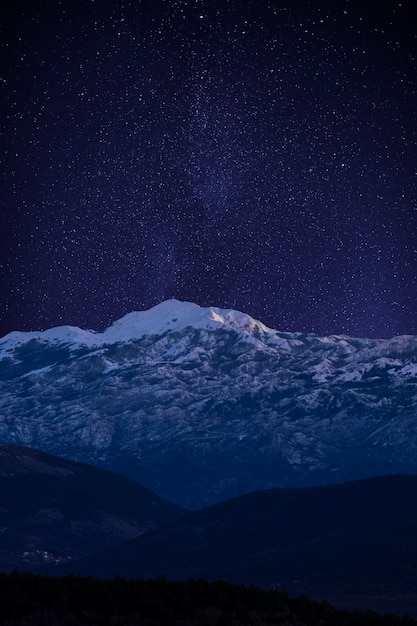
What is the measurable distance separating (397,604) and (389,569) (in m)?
50.1

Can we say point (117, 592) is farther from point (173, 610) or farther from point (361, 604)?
Result: point (361, 604)

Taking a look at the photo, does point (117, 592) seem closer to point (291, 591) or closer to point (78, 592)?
point (78, 592)

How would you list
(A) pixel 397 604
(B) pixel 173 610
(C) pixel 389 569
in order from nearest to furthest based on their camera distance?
(B) pixel 173 610
(A) pixel 397 604
(C) pixel 389 569

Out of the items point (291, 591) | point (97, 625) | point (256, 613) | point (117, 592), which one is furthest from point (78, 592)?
point (291, 591)

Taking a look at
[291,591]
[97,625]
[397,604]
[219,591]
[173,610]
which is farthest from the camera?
[291,591]

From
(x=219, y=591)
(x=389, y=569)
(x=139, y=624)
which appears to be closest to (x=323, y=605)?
(x=219, y=591)

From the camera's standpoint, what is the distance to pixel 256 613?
3356 centimetres

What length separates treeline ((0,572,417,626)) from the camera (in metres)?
30.9

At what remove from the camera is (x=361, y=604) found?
5738 inches

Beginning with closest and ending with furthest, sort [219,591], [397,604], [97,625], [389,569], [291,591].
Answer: [97,625]
[219,591]
[397,604]
[291,591]
[389,569]

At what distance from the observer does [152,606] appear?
32531 millimetres

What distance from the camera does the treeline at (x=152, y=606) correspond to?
3094 cm

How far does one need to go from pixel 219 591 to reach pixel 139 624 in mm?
5880

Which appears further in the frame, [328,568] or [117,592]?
[328,568]
